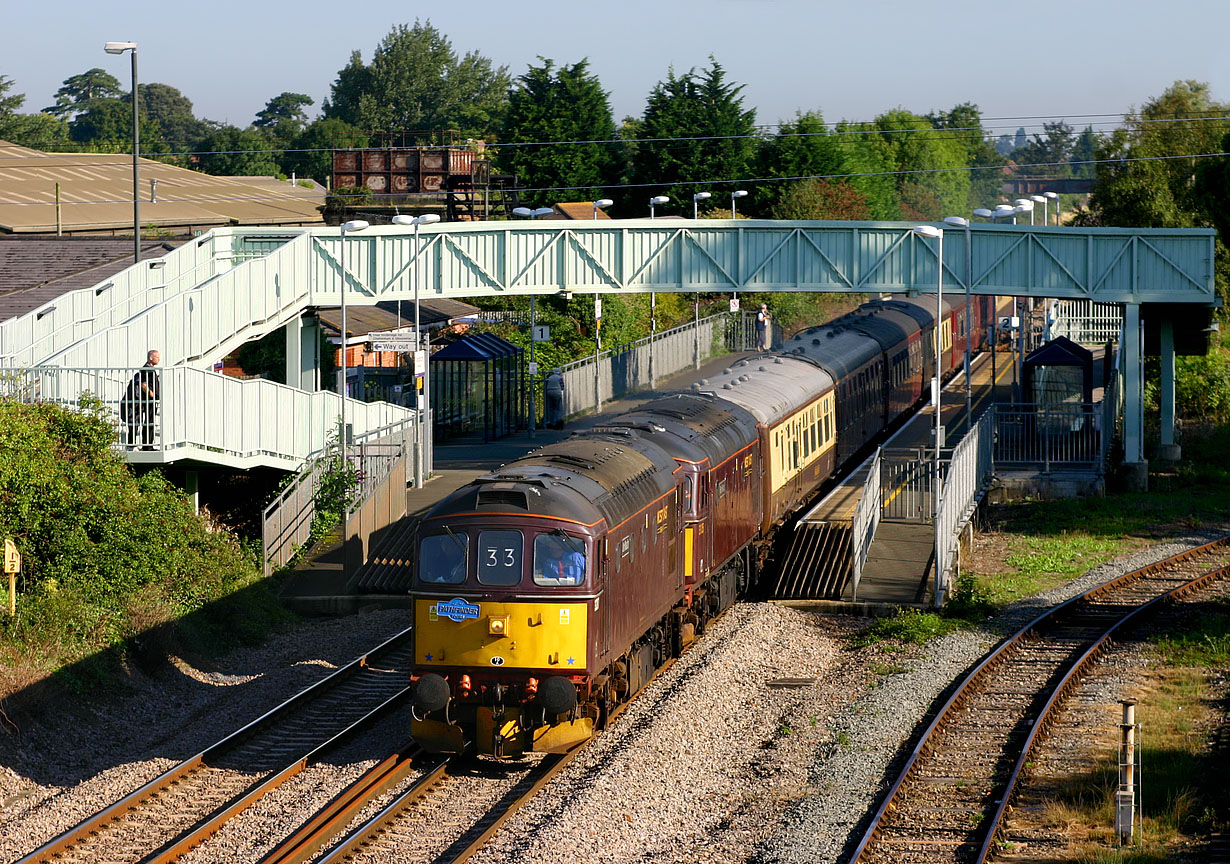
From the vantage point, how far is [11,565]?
19.0m

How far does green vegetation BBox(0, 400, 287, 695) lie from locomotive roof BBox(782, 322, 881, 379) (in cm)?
1502

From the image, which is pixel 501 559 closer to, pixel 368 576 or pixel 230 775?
pixel 230 775

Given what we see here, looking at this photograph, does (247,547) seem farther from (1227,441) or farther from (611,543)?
(1227,441)

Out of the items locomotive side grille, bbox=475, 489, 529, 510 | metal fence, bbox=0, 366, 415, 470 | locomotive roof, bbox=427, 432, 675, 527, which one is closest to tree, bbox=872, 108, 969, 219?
metal fence, bbox=0, 366, 415, 470

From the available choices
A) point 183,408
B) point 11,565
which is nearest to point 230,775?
point 11,565

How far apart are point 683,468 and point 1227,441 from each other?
27534mm

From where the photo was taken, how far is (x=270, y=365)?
3941 cm

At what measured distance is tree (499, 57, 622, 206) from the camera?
82.1 meters

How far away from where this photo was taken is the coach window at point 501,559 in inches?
596

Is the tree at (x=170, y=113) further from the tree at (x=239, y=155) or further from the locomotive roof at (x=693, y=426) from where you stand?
the locomotive roof at (x=693, y=426)

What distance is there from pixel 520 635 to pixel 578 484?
189 centimetres

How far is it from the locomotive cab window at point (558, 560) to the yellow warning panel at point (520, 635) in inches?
10.6

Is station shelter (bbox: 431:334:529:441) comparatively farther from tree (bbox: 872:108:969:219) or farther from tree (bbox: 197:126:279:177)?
tree (bbox: 872:108:969:219)

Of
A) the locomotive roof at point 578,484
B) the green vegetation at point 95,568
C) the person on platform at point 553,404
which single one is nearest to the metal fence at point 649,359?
the person on platform at point 553,404
